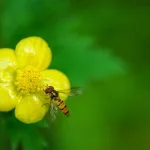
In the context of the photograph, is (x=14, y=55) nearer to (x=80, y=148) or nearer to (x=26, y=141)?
(x=26, y=141)

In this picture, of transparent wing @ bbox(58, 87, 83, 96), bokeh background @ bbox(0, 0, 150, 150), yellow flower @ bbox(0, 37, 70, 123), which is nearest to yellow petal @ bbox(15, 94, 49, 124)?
yellow flower @ bbox(0, 37, 70, 123)

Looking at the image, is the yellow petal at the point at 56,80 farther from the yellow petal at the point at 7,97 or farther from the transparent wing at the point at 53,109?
the yellow petal at the point at 7,97

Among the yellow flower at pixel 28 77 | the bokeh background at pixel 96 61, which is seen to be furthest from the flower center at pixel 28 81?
the bokeh background at pixel 96 61

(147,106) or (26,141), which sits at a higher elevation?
(147,106)

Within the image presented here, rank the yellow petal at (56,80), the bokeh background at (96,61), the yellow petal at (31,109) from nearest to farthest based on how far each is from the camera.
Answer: the yellow petal at (31,109), the yellow petal at (56,80), the bokeh background at (96,61)

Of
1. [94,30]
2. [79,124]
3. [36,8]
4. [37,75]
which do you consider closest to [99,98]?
[79,124]

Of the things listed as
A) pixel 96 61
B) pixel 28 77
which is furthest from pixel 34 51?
pixel 96 61
